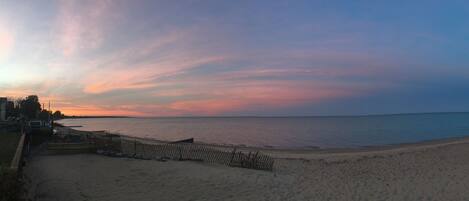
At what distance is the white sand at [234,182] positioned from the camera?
12000 mm

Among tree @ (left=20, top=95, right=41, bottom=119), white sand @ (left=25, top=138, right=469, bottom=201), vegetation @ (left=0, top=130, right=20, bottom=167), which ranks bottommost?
white sand @ (left=25, top=138, right=469, bottom=201)

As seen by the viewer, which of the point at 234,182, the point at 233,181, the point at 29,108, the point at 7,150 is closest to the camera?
the point at 234,182

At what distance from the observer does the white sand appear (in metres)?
12.0

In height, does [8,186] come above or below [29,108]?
below

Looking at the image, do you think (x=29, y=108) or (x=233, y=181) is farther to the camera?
(x=29, y=108)

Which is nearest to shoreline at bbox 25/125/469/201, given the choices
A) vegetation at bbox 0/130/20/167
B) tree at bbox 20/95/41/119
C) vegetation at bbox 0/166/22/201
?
vegetation at bbox 0/130/20/167

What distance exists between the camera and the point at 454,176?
1623 centimetres

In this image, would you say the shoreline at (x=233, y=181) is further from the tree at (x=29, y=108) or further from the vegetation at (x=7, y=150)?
the tree at (x=29, y=108)

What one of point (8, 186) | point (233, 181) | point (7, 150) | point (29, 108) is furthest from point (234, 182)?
point (29, 108)

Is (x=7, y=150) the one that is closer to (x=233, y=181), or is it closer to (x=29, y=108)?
(x=233, y=181)

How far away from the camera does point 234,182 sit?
14328 mm

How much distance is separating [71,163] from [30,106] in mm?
116113

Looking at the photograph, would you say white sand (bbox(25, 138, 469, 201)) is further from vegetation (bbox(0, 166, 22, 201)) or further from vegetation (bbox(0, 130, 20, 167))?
vegetation (bbox(0, 166, 22, 201))

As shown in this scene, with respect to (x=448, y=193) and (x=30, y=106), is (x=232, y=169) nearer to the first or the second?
(x=448, y=193)
